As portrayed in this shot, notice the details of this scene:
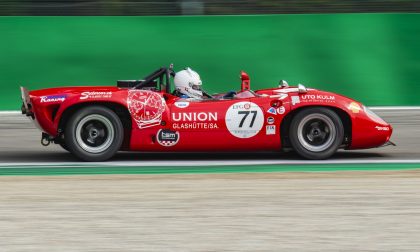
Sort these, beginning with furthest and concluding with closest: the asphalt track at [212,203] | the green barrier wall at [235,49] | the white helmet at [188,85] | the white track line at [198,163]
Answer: the green barrier wall at [235,49] → the white helmet at [188,85] → the white track line at [198,163] → the asphalt track at [212,203]

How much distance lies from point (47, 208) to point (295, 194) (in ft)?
6.93

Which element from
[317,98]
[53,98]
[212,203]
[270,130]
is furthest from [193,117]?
[212,203]

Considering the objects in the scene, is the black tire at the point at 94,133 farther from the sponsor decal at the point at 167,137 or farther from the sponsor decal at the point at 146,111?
the sponsor decal at the point at 167,137

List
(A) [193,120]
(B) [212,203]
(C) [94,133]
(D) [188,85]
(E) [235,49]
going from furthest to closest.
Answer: (E) [235,49]
(D) [188,85]
(C) [94,133]
(A) [193,120]
(B) [212,203]

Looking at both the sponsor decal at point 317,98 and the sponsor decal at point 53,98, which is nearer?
the sponsor decal at point 53,98

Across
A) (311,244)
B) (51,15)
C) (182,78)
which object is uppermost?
(51,15)

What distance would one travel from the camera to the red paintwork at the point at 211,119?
9953mm

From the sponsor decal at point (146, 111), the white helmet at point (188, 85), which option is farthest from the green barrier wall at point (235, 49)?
the sponsor decal at point (146, 111)

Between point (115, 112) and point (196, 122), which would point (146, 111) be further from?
point (196, 122)

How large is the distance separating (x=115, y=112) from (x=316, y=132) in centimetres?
223

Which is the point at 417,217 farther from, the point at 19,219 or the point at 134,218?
the point at 19,219

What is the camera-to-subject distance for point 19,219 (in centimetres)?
688

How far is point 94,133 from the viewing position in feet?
32.9

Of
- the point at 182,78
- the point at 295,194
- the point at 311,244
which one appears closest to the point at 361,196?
the point at 295,194
